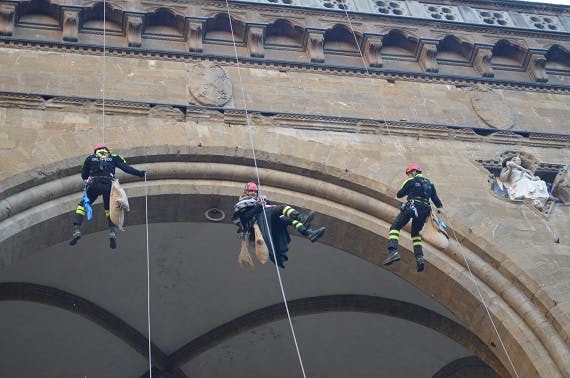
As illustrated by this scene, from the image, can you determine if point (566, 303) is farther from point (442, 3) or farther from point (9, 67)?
point (9, 67)

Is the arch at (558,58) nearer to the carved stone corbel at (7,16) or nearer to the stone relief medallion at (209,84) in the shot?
the stone relief medallion at (209,84)

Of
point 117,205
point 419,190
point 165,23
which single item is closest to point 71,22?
point 165,23

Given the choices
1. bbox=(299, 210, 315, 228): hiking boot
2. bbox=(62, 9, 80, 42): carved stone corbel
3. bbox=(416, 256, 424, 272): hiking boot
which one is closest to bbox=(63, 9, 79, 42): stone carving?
bbox=(62, 9, 80, 42): carved stone corbel

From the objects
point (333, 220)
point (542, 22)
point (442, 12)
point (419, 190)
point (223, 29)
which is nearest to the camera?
point (419, 190)

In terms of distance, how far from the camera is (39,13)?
12.9m

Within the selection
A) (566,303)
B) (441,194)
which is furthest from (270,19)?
(566,303)

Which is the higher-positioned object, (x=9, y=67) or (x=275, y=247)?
(x=9, y=67)

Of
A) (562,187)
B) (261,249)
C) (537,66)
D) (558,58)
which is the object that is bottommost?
(261,249)

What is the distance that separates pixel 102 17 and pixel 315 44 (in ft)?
9.53

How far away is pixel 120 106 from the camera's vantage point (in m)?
11.8

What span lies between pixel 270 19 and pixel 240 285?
373 cm

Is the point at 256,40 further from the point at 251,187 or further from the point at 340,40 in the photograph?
the point at 251,187

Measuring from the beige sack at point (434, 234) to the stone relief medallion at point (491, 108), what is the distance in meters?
3.19

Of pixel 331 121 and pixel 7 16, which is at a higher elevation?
pixel 7 16
